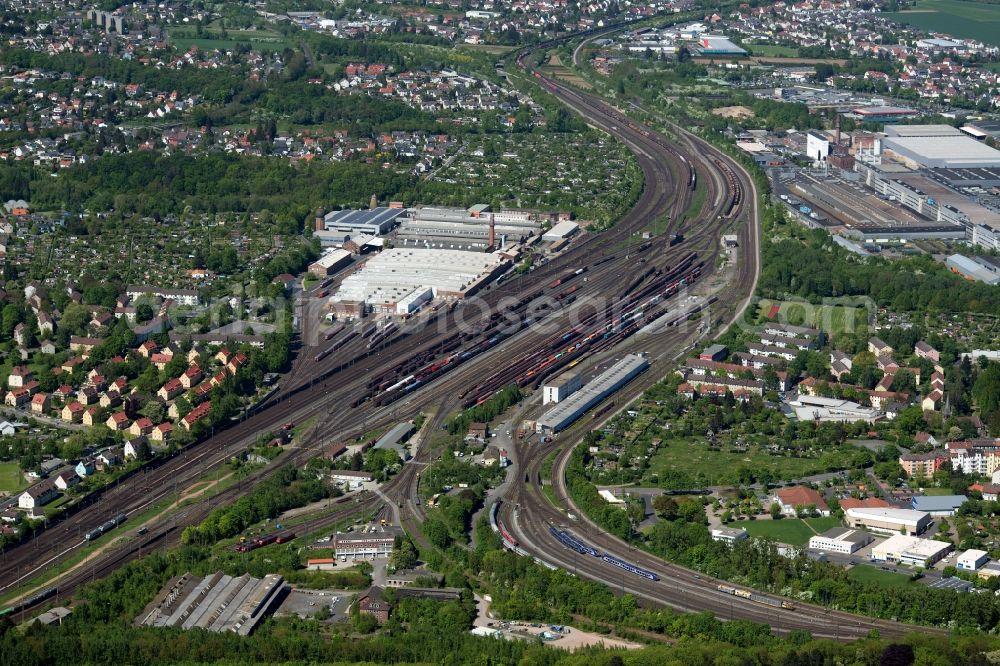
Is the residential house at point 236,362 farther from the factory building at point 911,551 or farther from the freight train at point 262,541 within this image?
the factory building at point 911,551

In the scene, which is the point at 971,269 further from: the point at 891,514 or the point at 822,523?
the point at 822,523

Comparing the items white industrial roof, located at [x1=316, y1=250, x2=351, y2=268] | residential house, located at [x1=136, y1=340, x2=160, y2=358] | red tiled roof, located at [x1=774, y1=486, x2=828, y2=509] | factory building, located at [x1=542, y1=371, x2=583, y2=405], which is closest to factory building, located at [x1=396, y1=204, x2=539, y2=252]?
white industrial roof, located at [x1=316, y1=250, x2=351, y2=268]

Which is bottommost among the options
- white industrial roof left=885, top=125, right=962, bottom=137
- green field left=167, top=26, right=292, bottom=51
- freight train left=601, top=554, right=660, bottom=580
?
freight train left=601, top=554, right=660, bottom=580

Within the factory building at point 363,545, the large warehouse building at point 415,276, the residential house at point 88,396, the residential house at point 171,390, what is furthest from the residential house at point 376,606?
the large warehouse building at point 415,276

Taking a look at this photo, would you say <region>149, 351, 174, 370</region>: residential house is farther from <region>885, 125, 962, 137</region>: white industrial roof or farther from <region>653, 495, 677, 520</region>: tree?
<region>885, 125, 962, 137</region>: white industrial roof

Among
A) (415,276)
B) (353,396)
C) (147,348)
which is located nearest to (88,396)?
(147,348)

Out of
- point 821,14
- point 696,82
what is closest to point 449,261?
point 696,82
